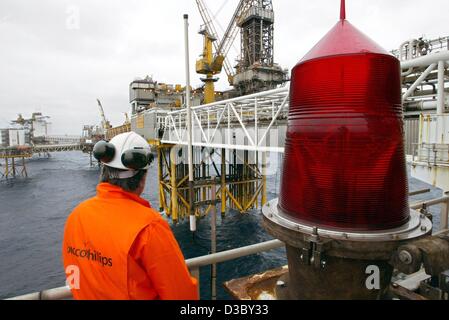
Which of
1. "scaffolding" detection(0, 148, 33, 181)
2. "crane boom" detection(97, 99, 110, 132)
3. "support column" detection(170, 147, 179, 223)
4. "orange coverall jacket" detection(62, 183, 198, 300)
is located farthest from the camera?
"crane boom" detection(97, 99, 110, 132)

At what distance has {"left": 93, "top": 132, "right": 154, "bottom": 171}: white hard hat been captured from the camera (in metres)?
2.23

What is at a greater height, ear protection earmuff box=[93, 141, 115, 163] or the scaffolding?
ear protection earmuff box=[93, 141, 115, 163]

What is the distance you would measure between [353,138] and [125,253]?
75.4 inches

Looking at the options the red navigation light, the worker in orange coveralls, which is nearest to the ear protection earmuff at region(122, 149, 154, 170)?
the worker in orange coveralls

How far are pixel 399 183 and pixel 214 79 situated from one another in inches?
1555

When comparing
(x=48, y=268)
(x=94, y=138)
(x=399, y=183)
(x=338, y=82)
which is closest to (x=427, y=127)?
(x=399, y=183)

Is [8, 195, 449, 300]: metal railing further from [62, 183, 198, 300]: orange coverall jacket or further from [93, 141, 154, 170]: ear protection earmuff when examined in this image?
[93, 141, 154, 170]: ear protection earmuff

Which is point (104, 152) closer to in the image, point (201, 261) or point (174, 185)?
point (201, 261)

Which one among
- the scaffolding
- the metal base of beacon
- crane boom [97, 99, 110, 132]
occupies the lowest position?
the scaffolding

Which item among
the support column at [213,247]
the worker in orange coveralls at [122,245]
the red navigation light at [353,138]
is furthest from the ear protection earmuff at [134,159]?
the support column at [213,247]

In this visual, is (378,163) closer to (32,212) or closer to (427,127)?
(427,127)

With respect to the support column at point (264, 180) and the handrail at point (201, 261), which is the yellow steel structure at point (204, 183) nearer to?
the support column at point (264, 180)

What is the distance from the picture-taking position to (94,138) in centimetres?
8019
